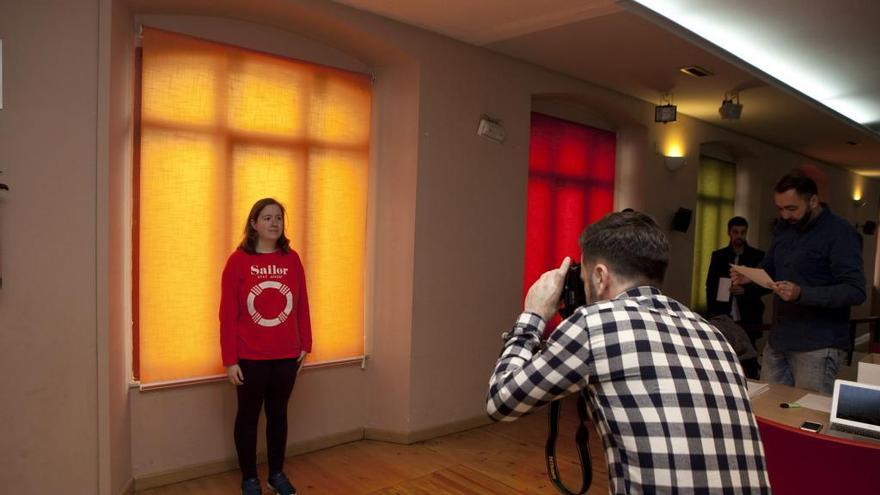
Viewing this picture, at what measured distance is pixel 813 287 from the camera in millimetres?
2428

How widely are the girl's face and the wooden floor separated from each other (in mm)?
1331

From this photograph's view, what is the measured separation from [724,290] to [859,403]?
2638 millimetres

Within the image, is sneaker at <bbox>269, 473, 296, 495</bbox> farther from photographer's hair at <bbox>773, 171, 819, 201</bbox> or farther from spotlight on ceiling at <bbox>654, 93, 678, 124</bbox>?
spotlight on ceiling at <bbox>654, 93, 678, 124</bbox>

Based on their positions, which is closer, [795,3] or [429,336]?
[795,3]

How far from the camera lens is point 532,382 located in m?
1.14

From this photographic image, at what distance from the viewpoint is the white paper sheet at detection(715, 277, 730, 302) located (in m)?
4.38

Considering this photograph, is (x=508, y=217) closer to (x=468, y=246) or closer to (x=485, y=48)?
(x=468, y=246)

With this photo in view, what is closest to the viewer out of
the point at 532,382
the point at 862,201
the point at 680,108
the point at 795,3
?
the point at 532,382

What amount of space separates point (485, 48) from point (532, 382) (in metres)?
3.27

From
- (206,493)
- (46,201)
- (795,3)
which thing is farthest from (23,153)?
(795,3)

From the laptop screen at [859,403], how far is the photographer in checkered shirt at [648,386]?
3.35 ft

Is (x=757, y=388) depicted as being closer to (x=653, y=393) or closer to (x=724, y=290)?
(x=653, y=393)

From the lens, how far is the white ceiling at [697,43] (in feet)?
10.9

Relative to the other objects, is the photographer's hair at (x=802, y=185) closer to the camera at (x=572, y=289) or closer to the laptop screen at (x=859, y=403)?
the laptop screen at (x=859, y=403)
